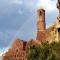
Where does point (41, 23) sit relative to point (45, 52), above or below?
above

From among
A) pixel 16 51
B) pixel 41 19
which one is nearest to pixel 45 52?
pixel 16 51

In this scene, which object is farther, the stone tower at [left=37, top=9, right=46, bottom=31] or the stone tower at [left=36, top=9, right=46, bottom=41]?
the stone tower at [left=37, top=9, right=46, bottom=31]

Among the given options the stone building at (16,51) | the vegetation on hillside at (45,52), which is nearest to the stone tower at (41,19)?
the stone building at (16,51)

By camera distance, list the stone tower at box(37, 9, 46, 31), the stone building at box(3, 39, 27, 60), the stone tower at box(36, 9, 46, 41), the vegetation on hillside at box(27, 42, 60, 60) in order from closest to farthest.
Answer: the vegetation on hillside at box(27, 42, 60, 60)
the stone building at box(3, 39, 27, 60)
the stone tower at box(36, 9, 46, 41)
the stone tower at box(37, 9, 46, 31)

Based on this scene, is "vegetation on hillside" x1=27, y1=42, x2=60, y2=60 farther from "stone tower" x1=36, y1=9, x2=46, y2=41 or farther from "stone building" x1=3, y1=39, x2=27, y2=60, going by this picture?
"stone tower" x1=36, y1=9, x2=46, y2=41

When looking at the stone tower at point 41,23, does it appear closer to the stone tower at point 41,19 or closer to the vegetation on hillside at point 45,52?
the stone tower at point 41,19

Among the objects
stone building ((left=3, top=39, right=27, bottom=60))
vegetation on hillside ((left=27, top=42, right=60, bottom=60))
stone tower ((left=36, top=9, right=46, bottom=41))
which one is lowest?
vegetation on hillside ((left=27, top=42, right=60, bottom=60))

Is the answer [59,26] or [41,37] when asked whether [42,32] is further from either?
[59,26]

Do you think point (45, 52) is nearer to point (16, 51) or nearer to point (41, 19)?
point (16, 51)

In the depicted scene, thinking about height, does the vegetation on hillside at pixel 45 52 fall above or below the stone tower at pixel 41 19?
below

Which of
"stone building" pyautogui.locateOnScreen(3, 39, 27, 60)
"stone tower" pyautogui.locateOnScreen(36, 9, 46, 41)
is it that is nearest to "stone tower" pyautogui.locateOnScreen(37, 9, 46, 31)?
"stone tower" pyautogui.locateOnScreen(36, 9, 46, 41)

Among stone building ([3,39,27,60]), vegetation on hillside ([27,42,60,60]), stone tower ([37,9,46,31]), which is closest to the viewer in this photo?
vegetation on hillside ([27,42,60,60])

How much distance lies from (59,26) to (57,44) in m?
11.1

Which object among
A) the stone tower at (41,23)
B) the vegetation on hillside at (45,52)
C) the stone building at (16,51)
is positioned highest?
the stone tower at (41,23)
